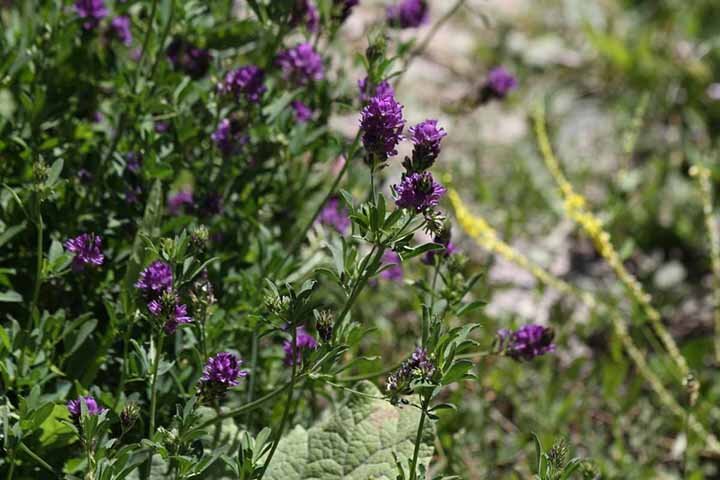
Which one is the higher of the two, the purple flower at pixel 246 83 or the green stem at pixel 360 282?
the purple flower at pixel 246 83

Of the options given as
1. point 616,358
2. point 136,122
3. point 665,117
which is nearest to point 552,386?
point 616,358

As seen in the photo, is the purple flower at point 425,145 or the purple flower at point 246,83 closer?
the purple flower at point 425,145

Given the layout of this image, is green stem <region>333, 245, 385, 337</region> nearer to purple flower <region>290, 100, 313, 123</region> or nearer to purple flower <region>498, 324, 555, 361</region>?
purple flower <region>498, 324, 555, 361</region>

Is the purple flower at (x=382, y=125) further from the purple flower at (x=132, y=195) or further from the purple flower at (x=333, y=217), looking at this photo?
the purple flower at (x=333, y=217)

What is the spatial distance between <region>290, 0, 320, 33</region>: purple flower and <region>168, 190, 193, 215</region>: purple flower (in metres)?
0.53

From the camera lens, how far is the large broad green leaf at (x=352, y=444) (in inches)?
86.8

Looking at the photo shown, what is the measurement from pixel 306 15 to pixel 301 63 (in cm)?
13

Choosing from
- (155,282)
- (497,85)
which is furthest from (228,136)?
(497,85)

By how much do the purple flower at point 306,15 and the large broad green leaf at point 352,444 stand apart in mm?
943

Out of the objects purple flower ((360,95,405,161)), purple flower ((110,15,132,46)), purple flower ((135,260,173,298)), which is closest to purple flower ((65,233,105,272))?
purple flower ((135,260,173,298))

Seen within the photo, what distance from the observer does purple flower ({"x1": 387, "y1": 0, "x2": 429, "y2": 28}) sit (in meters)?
2.90

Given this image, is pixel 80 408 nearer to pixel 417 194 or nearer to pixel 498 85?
pixel 417 194

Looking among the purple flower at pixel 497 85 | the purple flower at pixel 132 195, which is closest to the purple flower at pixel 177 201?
the purple flower at pixel 132 195

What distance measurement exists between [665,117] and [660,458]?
234 cm
